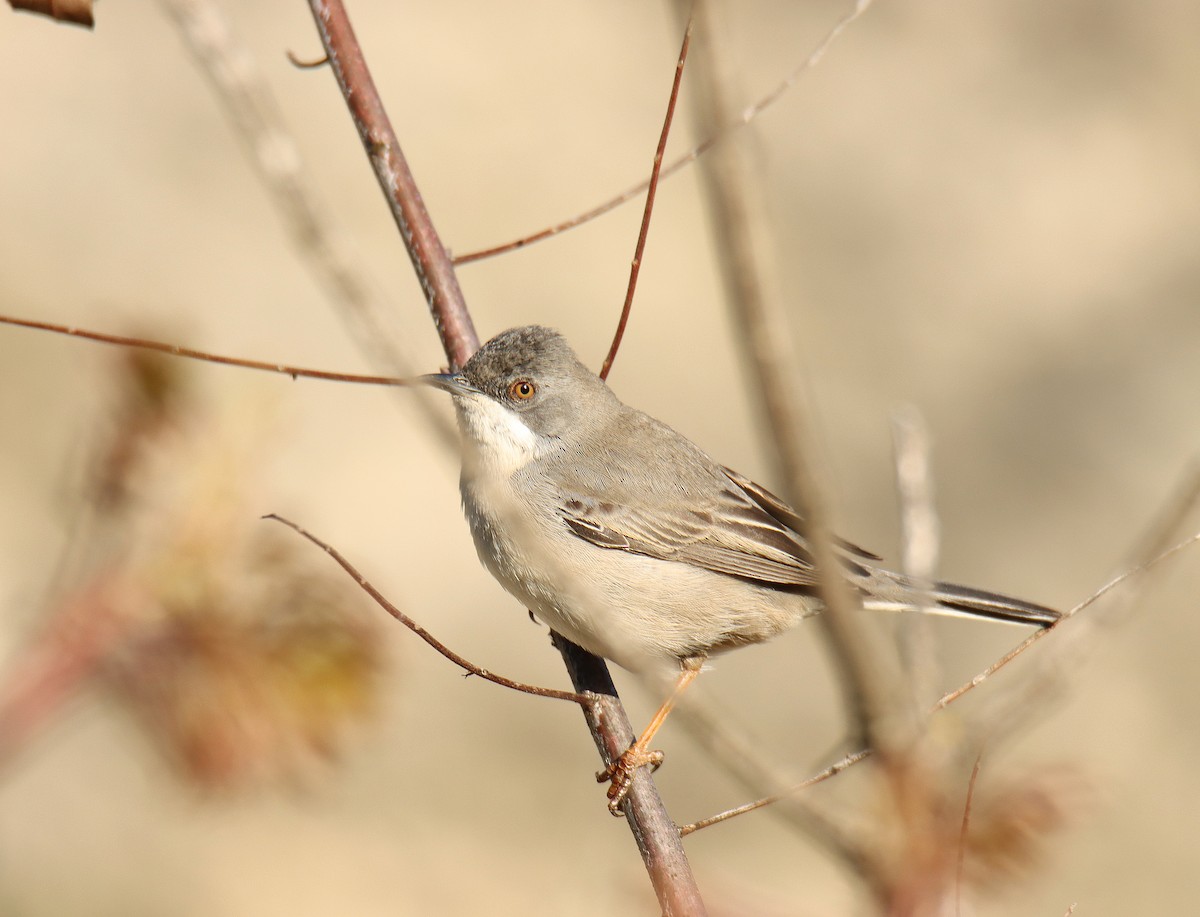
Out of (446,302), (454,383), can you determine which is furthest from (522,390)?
(446,302)

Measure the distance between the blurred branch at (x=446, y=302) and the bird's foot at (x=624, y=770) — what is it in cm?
4

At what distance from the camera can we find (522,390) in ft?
14.9

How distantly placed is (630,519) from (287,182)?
116 inches

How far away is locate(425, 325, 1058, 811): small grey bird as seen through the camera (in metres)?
4.29

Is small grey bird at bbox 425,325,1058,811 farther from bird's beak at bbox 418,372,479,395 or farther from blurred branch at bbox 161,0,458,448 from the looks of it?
blurred branch at bbox 161,0,458,448

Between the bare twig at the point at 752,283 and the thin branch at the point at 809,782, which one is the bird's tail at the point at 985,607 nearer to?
the thin branch at the point at 809,782

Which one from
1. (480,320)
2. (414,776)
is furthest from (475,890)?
(480,320)

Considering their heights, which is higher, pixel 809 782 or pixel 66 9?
pixel 66 9

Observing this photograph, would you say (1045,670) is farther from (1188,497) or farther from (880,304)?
(880,304)

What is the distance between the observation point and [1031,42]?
13.7 meters

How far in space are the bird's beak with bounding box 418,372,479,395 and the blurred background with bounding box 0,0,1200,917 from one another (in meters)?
3.01

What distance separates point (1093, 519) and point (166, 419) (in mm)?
10272

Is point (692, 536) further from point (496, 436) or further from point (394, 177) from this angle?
point (394, 177)

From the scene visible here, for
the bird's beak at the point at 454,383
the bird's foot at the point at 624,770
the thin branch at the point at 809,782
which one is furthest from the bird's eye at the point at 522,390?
the thin branch at the point at 809,782
